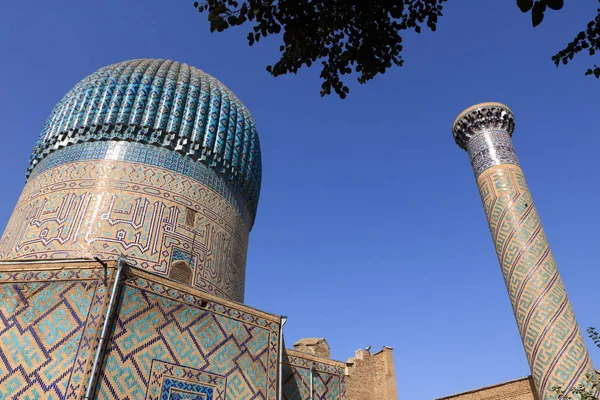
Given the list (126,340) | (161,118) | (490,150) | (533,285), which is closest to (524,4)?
(126,340)

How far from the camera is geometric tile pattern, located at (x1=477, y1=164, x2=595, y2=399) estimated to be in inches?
268

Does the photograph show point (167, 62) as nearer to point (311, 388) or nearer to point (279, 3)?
point (311, 388)

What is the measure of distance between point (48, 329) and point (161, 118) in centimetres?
443

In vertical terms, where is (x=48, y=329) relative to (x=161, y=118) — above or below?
below

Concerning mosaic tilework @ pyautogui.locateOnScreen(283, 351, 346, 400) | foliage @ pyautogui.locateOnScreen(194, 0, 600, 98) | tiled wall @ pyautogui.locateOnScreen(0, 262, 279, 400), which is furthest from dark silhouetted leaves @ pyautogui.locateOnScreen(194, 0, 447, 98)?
mosaic tilework @ pyautogui.locateOnScreen(283, 351, 346, 400)

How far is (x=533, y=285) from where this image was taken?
24.6 ft

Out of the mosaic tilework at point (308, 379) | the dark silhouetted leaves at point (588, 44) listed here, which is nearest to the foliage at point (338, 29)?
the dark silhouetted leaves at point (588, 44)

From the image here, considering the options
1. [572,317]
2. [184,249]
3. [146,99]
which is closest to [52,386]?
[184,249]

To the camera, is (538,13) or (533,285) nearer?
(538,13)

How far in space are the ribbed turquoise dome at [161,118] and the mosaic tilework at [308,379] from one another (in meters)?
3.48

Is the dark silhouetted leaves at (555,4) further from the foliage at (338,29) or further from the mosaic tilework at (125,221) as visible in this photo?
the mosaic tilework at (125,221)

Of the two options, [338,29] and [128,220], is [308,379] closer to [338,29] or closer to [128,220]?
[128,220]

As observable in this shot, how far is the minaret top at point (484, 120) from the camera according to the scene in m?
9.58

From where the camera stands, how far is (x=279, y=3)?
2703 mm
